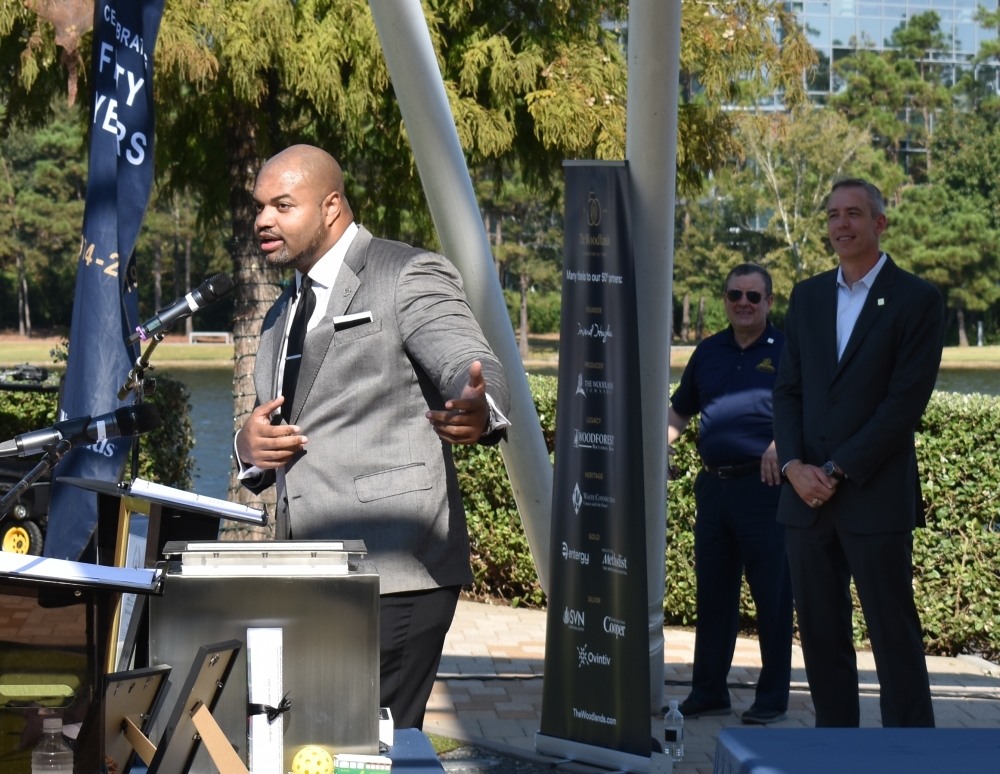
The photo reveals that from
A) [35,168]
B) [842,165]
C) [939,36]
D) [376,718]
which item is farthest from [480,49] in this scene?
[939,36]

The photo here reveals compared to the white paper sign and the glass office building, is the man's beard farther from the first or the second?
the glass office building

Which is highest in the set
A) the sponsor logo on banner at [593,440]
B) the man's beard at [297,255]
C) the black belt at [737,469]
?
the man's beard at [297,255]

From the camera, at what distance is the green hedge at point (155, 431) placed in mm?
9234

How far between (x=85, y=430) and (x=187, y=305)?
111 cm

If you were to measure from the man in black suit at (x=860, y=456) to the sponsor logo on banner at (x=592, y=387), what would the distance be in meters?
0.67

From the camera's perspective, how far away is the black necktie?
3105mm

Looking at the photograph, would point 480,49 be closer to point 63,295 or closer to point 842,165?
point 842,165

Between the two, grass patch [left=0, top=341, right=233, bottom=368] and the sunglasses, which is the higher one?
the sunglasses

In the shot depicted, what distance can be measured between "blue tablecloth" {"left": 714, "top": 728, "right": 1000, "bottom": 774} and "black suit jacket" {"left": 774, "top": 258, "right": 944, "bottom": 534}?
158 cm

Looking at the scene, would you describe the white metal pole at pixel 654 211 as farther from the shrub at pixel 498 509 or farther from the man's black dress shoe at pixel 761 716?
the shrub at pixel 498 509

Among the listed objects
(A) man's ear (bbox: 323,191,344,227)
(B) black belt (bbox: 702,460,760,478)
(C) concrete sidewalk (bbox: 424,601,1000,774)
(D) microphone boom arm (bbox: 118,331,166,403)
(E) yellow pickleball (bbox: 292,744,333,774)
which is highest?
(A) man's ear (bbox: 323,191,344,227)

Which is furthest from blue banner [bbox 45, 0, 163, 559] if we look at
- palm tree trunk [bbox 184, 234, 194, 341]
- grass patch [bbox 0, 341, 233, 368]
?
palm tree trunk [bbox 184, 234, 194, 341]

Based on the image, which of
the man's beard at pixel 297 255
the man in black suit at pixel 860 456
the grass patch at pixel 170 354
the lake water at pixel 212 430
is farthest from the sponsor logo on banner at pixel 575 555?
the grass patch at pixel 170 354

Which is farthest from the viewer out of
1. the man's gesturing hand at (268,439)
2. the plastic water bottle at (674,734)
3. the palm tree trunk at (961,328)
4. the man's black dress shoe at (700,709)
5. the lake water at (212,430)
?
the palm tree trunk at (961,328)
